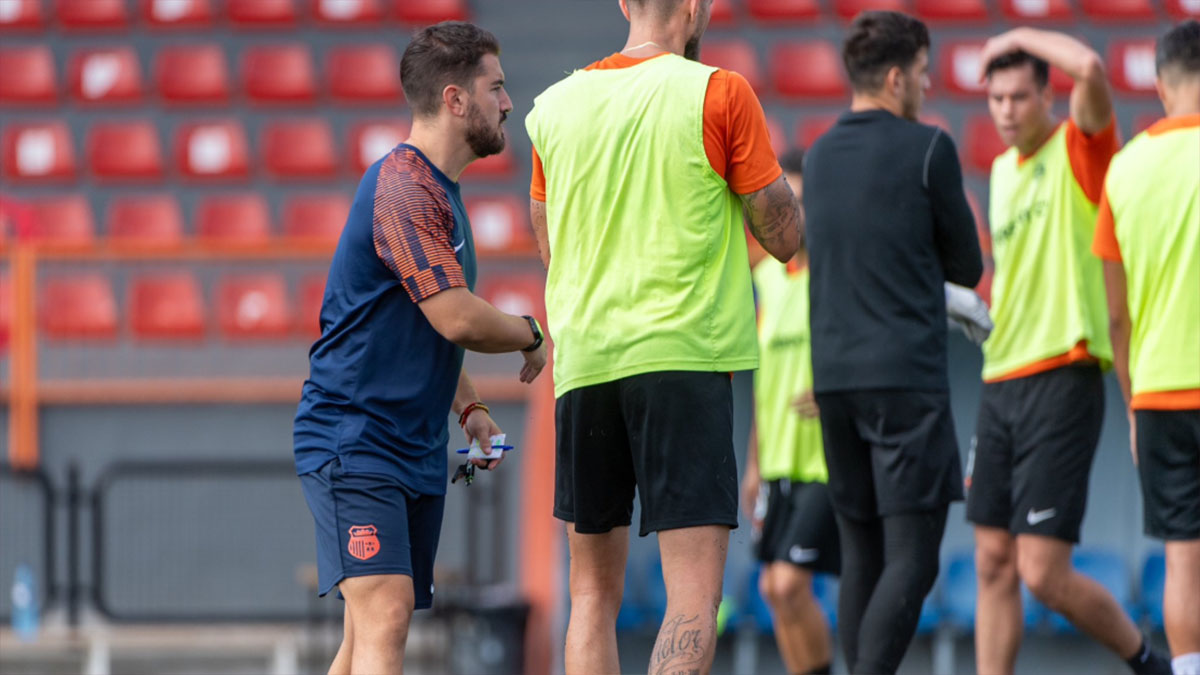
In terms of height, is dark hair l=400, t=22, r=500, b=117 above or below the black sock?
above

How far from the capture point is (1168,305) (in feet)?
15.6

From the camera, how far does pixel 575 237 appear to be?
3.83m

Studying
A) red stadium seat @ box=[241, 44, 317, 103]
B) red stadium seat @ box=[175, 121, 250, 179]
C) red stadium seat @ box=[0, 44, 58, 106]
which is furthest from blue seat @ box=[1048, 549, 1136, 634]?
red stadium seat @ box=[0, 44, 58, 106]

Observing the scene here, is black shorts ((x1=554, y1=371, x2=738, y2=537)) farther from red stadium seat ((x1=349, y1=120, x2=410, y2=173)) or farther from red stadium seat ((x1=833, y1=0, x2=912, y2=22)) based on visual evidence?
red stadium seat ((x1=833, y1=0, x2=912, y2=22))

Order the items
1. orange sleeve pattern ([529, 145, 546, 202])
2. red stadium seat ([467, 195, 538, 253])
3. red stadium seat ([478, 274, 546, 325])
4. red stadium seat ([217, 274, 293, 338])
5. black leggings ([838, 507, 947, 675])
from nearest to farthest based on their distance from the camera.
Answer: orange sleeve pattern ([529, 145, 546, 202]), black leggings ([838, 507, 947, 675]), red stadium seat ([478, 274, 546, 325]), red stadium seat ([217, 274, 293, 338]), red stadium seat ([467, 195, 538, 253])

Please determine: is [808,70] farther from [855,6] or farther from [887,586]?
[887,586]

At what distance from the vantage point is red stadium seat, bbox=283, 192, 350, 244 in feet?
36.7

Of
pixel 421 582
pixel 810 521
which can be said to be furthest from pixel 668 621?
pixel 810 521

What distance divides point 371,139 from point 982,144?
4.70m

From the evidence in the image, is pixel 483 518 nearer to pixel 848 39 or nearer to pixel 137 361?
pixel 137 361

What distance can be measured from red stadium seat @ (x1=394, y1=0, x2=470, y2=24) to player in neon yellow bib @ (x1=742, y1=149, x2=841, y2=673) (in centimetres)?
626

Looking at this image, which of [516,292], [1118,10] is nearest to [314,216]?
[516,292]

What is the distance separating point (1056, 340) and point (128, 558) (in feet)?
17.6

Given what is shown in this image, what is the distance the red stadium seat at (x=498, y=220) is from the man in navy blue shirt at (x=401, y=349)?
22.3 feet
